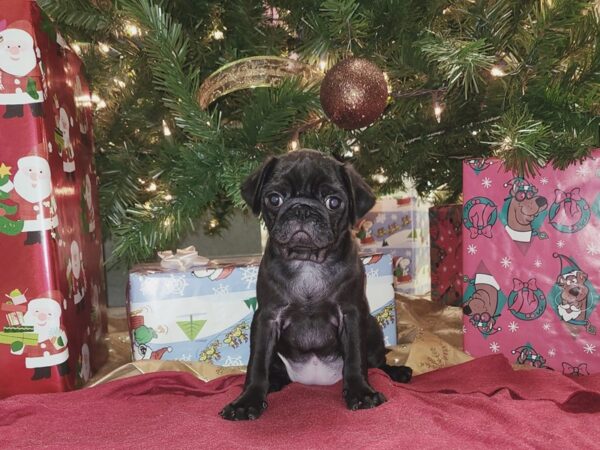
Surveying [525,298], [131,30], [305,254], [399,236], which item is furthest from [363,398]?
[399,236]

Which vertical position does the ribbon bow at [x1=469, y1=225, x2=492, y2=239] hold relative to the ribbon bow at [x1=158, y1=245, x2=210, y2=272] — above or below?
above

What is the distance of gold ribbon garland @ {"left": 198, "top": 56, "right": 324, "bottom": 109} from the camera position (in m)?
1.35

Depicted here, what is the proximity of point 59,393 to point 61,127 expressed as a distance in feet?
2.21

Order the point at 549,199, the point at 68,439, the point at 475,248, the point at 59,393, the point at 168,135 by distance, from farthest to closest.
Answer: the point at 168,135, the point at 475,248, the point at 549,199, the point at 59,393, the point at 68,439

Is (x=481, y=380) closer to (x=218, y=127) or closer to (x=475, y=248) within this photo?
(x=475, y=248)

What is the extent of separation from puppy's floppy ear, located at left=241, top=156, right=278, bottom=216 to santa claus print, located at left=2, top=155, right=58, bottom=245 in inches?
18.1

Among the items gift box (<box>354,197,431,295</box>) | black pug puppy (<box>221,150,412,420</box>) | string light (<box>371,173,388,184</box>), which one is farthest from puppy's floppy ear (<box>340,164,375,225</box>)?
gift box (<box>354,197,431,295</box>)

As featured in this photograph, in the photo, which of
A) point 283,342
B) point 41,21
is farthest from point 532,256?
point 41,21

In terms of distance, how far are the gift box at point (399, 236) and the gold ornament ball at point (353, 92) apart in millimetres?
1204

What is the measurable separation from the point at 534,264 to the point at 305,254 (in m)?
0.64

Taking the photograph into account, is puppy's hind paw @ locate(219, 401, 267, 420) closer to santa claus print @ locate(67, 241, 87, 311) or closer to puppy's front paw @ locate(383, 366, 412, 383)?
puppy's front paw @ locate(383, 366, 412, 383)

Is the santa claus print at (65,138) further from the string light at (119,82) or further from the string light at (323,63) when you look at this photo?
the string light at (323,63)

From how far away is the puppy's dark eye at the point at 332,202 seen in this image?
1.24m

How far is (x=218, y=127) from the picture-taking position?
138 centimetres
